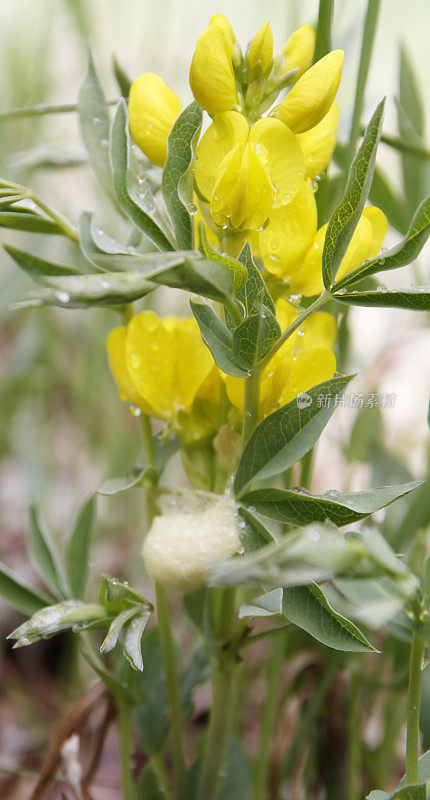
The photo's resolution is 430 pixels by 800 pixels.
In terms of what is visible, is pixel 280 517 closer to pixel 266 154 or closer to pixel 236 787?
pixel 266 154

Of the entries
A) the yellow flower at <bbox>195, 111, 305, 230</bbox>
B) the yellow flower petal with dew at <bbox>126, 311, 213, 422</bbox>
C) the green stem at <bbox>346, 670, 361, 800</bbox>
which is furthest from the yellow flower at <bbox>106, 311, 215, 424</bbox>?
the green stem at <bbox>346, 670, 361, 800</bbox>

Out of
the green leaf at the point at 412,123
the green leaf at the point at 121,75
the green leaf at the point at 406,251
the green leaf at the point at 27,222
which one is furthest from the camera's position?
the green leaf at the point at 412,123

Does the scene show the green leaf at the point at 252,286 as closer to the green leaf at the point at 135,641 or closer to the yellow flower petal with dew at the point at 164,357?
the yellow flower petal with dew at the point at 164,357

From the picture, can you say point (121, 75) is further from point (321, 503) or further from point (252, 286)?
point (321, 503)

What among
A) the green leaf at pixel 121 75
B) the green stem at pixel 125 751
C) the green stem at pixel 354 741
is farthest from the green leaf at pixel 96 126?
the green stem at pixel 354 741

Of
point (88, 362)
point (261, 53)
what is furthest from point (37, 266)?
point (88, 362)

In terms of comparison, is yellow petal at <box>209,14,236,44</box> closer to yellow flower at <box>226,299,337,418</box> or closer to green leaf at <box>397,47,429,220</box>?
yellow flower at <box>226,299,337,418</box>

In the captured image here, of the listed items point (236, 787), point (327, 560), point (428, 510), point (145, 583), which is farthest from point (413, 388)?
point (327, 560)
